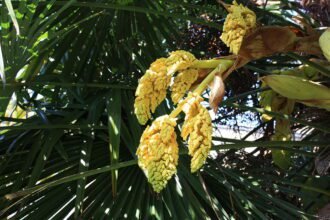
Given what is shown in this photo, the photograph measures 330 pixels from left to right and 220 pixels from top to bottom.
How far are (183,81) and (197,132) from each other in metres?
0.20

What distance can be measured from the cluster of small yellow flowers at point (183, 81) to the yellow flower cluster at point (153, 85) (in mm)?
38

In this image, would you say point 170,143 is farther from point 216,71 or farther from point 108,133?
point 108,133

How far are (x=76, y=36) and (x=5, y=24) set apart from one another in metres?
0.52

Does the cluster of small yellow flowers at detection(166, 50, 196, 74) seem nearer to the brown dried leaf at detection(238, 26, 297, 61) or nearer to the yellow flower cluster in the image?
the yellow flower cluster

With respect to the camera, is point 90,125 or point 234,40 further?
point 90,125

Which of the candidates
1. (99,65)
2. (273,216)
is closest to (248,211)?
(273,216)

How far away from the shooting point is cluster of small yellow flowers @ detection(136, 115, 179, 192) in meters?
0.76

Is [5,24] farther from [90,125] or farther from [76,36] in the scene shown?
[76,36]

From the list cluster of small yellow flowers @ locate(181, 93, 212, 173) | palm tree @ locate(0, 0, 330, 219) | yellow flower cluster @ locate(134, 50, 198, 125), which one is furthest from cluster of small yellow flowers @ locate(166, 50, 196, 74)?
palm tree @ locate(0, 0, 330, 219)

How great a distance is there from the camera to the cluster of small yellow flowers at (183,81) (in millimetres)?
926

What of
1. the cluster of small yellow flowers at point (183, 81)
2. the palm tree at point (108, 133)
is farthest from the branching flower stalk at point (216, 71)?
the palm tree at point (108, 133)

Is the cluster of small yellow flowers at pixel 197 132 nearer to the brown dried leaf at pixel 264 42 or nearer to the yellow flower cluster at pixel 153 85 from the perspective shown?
the yellow flower cluster at pixel 153 85

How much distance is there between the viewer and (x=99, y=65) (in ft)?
5.75

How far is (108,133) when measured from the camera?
4.96ft
